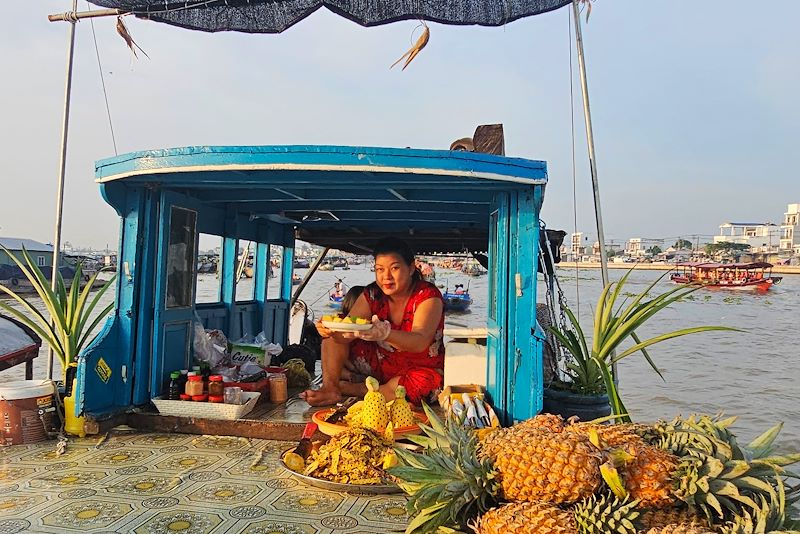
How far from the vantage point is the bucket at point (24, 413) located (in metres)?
4.03

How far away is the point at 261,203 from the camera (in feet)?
20.3

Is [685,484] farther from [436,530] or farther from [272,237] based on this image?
[272,237]

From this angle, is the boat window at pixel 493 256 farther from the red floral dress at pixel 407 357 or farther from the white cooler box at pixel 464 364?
the red floral dress at pixel 407 357

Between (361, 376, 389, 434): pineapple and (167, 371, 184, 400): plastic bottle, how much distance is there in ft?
5.39

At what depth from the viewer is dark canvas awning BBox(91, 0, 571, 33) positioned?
4633 millimetres

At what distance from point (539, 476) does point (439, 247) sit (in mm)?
6941

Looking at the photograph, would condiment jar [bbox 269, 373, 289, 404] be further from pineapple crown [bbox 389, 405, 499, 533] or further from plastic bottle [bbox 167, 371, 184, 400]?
pineapple crown [bbox 389, 405, 499, 533]

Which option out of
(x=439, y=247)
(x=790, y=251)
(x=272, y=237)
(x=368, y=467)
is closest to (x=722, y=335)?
Answer: (x=439, y=247)

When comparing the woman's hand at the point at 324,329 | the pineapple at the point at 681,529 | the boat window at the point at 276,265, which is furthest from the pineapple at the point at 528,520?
the boat window at the point at 276,265

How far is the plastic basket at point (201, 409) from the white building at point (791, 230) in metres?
118

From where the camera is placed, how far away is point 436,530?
7.84 feet

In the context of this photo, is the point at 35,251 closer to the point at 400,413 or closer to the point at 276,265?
the point at 276,265

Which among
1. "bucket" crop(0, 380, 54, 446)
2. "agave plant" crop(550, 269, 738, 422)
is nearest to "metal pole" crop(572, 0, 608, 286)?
"agave plant" crop(550, 269, 738, 422)

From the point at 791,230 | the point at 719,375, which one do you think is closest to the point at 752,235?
the point at 791,230
